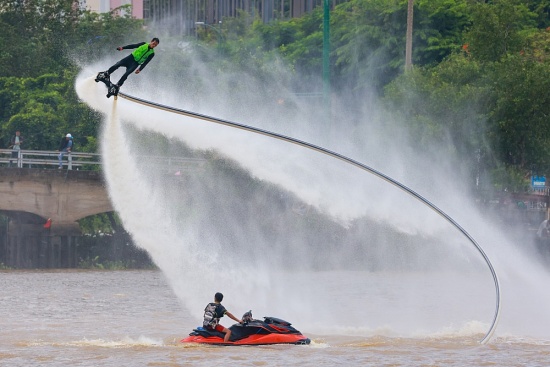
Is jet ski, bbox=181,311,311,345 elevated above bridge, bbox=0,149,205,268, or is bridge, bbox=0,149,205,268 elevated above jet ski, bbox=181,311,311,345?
bridge, bbox=0,149,205,268

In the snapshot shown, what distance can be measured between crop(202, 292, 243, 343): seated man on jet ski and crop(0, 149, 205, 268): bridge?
1162 inches

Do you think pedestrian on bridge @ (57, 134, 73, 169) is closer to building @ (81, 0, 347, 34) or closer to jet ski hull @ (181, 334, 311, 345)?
jet ski hull @ (181, 334, 311, 345)

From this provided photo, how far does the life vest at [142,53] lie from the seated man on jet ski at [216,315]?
22.1 ft

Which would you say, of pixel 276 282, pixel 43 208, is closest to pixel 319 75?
pixel 43 208

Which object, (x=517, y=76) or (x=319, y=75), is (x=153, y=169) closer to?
(x=517, y=76)

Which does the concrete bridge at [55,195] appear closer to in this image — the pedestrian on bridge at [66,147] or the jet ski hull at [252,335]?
the pedestrian on bridge at [66,147]

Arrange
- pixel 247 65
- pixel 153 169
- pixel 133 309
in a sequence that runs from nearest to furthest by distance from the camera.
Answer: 1. pixel 133 309
2. pixel 153 169
3. pixel 247 65

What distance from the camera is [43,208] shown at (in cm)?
6788

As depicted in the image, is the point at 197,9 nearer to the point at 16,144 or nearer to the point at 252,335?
the point at 16,144

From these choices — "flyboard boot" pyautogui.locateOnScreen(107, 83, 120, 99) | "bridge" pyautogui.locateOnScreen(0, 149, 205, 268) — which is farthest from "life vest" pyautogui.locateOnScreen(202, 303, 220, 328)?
"bridge" pyautogui.locateOnScreen(0, 149, 205, 268)

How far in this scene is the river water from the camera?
3544 centimetres

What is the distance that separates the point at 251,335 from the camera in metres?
37.4

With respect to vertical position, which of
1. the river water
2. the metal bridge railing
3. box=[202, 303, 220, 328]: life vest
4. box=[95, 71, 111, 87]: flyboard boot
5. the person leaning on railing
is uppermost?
the person leaning on railing

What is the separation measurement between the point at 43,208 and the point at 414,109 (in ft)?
64.0
